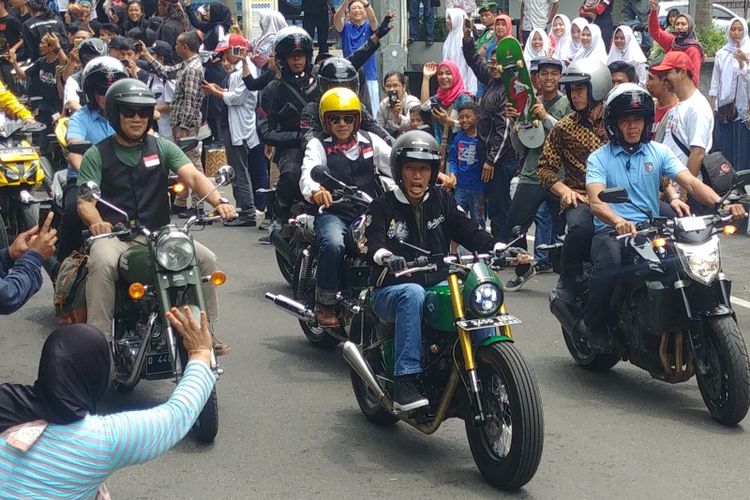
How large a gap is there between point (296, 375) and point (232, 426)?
3.79ft

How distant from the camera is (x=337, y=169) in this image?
8.50 m

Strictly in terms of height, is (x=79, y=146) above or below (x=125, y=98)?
below

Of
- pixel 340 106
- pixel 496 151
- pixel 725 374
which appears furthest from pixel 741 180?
pixel 496 151

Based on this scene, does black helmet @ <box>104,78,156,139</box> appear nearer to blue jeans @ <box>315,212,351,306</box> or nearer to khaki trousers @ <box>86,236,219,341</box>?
khaki trousers @ <box>86,236,219,341</box>

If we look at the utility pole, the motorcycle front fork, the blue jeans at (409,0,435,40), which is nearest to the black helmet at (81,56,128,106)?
the motorcycle front fork

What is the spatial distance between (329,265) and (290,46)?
11.3ft

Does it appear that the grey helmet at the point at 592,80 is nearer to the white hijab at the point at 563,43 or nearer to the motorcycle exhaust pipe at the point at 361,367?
the motorcycle exhaust pipe at the point at 361,367

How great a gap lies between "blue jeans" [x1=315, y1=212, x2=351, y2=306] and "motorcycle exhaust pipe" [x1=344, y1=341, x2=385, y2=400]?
1336mm

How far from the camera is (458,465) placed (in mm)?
6246

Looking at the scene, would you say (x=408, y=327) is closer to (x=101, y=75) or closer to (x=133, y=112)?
(x=133, y=112)

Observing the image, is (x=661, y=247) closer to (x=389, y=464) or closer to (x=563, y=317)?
(x=563, y=317)

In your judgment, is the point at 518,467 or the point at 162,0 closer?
the point at 518,467

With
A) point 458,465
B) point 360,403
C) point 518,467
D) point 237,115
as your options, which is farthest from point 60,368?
point 237,115

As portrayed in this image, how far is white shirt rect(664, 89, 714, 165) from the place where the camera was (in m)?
9.46
